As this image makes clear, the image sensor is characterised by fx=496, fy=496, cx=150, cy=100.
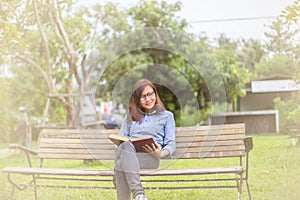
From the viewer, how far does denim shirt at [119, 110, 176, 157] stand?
317 cm

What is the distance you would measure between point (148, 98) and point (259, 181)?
984mm

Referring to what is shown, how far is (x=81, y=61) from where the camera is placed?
524 centimetres

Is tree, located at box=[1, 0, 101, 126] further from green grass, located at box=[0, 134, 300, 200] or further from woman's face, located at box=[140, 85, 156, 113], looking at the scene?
woman's face, located at box=[140, 85, 156, 113]

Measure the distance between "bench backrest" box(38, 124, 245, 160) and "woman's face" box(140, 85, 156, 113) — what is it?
0.33m

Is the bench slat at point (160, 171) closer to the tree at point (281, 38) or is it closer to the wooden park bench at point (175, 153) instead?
the wooden park bench at point (175, 153)

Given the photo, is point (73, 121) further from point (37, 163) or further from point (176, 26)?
point (176, 26)

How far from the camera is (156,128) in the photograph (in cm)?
322

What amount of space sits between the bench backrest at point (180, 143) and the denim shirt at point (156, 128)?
23 centimetres

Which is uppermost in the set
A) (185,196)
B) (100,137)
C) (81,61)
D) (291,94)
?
(81,61)

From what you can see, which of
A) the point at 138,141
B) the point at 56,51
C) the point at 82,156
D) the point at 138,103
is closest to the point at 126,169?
the point at 138,141

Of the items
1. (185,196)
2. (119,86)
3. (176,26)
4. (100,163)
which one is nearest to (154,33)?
(176,26)

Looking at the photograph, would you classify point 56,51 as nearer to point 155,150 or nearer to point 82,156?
point 82,156

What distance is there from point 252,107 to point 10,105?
230 centimetres

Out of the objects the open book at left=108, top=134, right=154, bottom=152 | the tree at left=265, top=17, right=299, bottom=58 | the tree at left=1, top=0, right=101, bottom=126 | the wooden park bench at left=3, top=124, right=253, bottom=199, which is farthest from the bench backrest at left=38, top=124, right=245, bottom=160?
the tree at left=1, top=0, right=101, bottom=126
